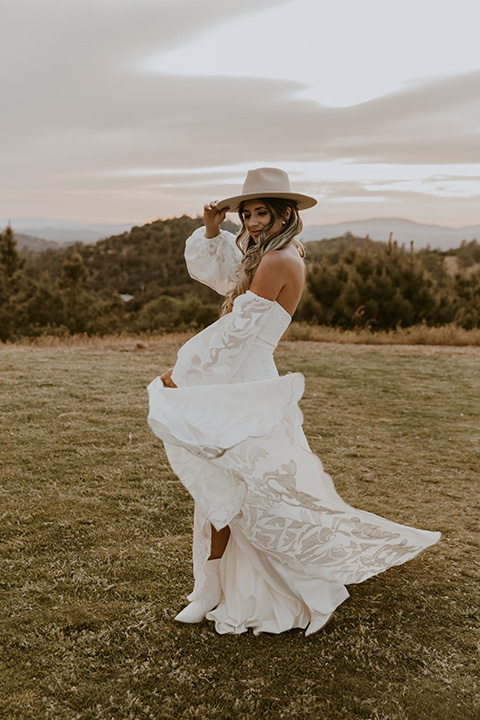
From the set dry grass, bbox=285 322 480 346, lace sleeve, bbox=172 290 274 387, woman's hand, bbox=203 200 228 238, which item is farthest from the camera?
dry grass, bbox=285 322 480 346

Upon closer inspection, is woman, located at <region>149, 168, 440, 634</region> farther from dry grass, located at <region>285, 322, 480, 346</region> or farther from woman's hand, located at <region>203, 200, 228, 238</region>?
dry grass, located at <region>285, 322, 480, 346</region>

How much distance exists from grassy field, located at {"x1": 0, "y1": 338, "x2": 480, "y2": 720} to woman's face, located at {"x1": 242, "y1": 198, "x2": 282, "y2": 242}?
1.91 metres

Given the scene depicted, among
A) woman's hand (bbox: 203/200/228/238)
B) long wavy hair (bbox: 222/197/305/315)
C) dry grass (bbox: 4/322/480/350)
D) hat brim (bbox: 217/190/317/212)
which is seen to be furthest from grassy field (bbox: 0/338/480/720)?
dry grass (bbox: 4/322/480/350)

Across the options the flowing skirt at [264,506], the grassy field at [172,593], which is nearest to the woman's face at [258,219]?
the flowing skirt at [264,506]

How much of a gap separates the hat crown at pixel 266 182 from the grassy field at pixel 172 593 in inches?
81.9

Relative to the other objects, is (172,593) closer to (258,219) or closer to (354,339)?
(258,219)

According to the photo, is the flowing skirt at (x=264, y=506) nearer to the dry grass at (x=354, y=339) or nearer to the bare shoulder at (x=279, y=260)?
the bare shoulder at (x=279, y=260)

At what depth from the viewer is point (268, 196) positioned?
2920mm

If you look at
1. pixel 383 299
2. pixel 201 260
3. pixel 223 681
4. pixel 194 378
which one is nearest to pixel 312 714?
pixel 223 681

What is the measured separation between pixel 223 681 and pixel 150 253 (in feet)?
137

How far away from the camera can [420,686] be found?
100 inches

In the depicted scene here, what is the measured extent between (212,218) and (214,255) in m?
0.20

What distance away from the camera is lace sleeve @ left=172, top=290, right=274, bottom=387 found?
2689mm

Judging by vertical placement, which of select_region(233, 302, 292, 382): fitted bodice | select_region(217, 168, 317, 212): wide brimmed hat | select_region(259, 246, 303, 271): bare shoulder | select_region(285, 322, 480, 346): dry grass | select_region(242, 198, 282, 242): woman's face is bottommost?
select_region(285, 322, 480, 346): dry grass
